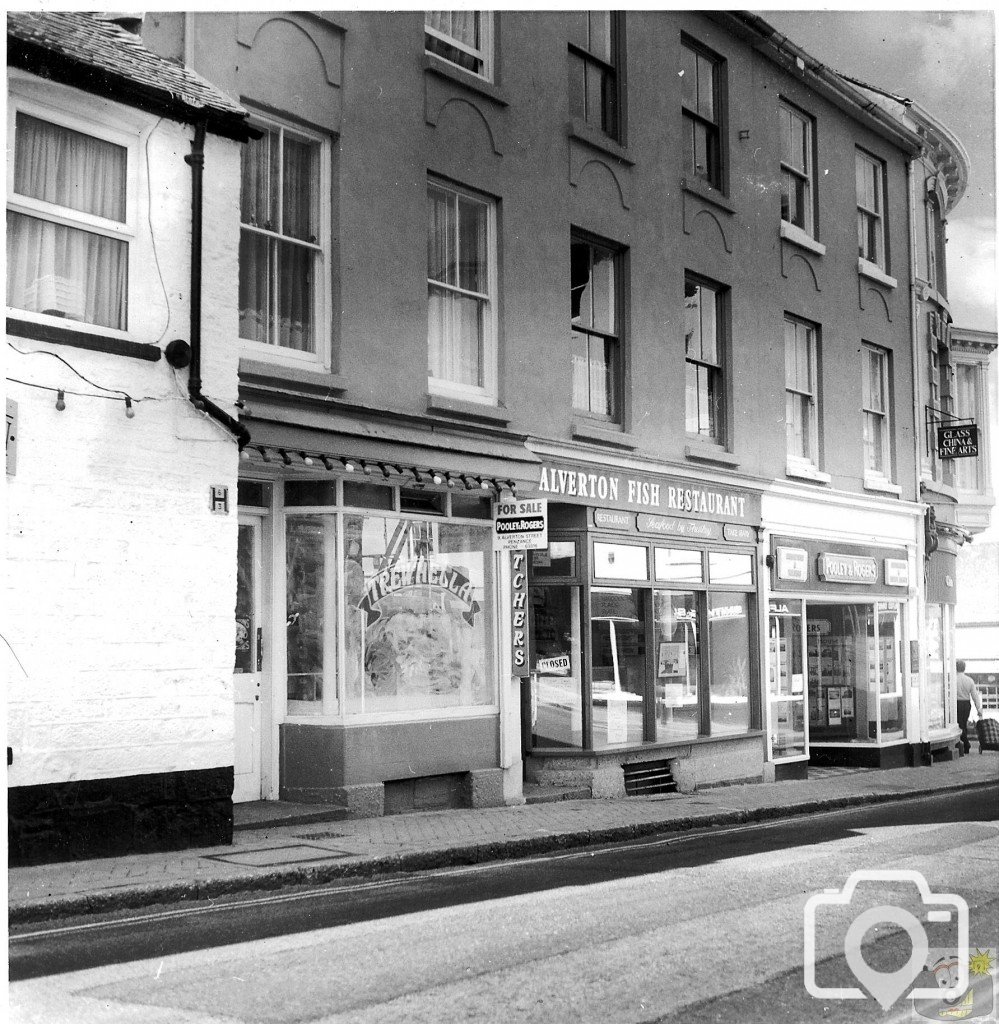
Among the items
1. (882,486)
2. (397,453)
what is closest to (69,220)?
(397,453)

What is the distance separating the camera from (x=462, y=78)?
1262 cm

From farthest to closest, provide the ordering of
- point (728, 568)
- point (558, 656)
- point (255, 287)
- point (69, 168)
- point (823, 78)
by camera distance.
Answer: point (728, 568), point (823, 78), point (558, 656), point (255, 287), point (69, 168)

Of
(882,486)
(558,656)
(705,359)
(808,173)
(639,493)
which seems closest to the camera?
(558,656)

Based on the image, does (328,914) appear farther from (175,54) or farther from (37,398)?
(175,54)

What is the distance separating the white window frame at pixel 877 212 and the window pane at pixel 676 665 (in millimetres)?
6474

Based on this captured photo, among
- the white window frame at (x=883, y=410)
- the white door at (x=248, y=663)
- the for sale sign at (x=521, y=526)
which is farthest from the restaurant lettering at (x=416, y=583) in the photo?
the white window frame at (x=883, y=410)

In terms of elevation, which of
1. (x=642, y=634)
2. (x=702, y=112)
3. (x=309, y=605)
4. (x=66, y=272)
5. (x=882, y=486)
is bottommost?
(x=642, y=634)

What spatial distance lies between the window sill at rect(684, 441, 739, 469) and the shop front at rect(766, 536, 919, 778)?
232 cm

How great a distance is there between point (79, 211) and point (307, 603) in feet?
13.8

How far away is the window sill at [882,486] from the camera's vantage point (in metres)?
18.7

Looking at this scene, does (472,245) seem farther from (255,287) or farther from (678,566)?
(678,566)

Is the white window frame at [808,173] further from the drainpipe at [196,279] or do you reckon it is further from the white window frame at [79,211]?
the white window frame at [79,211]

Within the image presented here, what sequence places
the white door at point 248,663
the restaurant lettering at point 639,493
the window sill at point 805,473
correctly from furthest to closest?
1. the window sill at point 805,473
2. the restaurant lettering at point 639,493
3. the white door at point 248,663

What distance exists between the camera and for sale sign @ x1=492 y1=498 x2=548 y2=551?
12.6 meters
